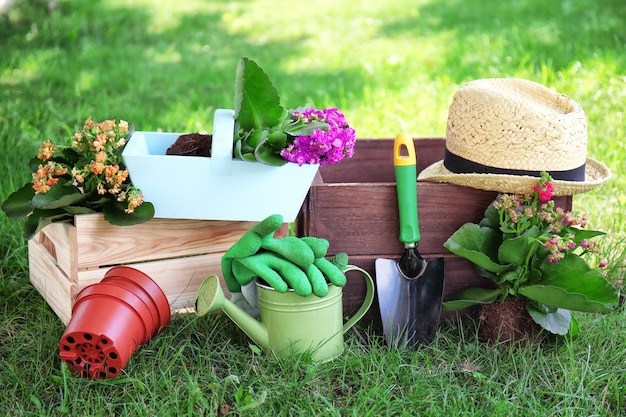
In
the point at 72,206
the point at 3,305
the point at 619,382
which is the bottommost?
the point at 619,382

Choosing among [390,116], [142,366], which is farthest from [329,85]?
[142,366]

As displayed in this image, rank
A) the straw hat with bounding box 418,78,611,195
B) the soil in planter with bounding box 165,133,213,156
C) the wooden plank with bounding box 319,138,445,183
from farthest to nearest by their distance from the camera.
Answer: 1. the wooden plank with bounding box 319,138,445,183
2. the soil in planter with bounding box 165,133,213,156
3. the straw hat with bounding box 418,78,611,195

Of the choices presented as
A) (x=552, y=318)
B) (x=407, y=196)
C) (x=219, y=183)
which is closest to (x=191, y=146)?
(x=219, y=183)

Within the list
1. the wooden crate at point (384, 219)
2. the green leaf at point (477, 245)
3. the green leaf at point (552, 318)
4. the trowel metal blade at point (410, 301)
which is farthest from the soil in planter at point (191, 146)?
the green leaf at point (552, 318)

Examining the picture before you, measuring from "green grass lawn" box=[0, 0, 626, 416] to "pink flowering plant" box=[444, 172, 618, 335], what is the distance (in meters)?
0.14

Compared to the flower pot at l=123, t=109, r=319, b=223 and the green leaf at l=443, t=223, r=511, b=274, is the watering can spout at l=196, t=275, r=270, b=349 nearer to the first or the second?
the flower pot at l=123, t=109, r=319, b=223

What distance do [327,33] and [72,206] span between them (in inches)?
164

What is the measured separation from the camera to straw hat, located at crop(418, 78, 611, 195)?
6.81 ft

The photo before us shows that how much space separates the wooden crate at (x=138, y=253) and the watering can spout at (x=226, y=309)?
25 centimetres

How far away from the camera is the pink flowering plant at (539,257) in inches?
78.5

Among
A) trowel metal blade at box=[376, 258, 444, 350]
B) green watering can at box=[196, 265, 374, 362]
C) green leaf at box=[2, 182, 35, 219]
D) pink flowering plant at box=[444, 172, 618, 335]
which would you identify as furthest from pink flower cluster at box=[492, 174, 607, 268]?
green leaf at box=[2, 182, 35, 219]

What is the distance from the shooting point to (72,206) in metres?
2.07

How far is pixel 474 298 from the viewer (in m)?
2.16

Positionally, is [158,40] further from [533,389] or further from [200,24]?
[533,389]
